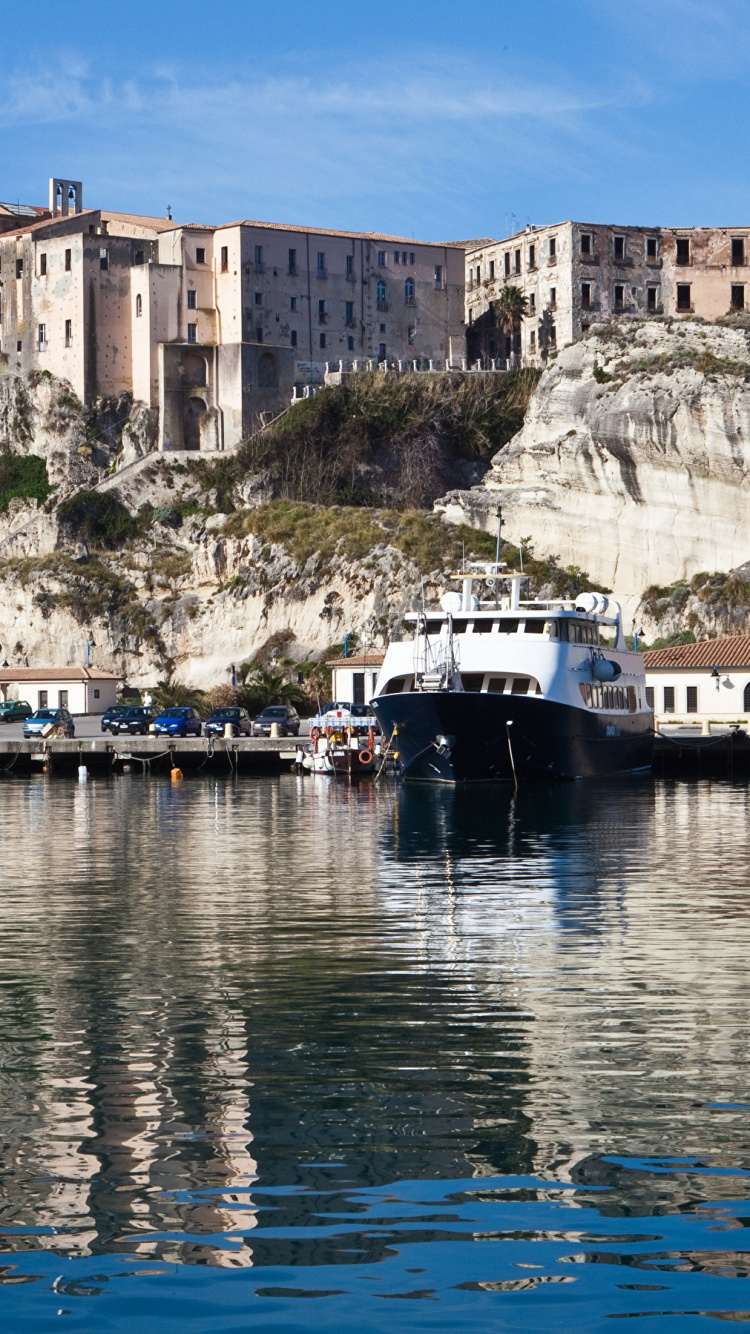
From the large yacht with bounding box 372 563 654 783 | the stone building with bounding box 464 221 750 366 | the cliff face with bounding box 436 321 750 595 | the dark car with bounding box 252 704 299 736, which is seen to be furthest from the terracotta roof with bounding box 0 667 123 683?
the stone building with bounding box 464 221 750 366

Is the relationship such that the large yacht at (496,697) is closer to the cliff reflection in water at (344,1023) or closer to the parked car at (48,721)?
the cliff reflection in water at (344,1023)

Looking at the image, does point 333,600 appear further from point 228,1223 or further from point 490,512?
point 228,1223

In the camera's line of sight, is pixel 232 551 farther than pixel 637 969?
Yes

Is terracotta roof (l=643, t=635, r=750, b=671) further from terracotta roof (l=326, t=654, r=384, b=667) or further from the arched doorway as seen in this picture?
the arched doorway

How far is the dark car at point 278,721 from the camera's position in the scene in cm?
7938

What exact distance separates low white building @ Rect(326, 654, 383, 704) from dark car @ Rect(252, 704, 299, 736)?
5783 mm

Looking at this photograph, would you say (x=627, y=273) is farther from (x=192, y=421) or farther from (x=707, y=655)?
(x=707, y=655)

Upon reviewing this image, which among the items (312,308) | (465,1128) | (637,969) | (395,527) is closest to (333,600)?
(395,527)

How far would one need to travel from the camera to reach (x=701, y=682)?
78562 millimetres

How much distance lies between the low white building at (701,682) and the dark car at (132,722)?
24390mm

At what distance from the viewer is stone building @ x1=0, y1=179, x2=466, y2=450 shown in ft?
363

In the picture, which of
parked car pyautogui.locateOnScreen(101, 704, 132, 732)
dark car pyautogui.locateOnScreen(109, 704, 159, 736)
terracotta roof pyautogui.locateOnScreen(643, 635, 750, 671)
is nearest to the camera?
terracotta roof pyautogui.locateOnScreen(643, 635, 750, 671)

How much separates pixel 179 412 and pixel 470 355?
21.5m

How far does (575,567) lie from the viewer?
335 ft
